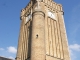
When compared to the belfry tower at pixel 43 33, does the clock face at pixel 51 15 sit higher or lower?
higher

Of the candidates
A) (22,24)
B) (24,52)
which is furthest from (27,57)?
(22,24)

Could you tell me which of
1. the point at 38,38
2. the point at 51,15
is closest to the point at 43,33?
the point at 38,38

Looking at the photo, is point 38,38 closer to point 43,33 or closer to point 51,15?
point 43,33

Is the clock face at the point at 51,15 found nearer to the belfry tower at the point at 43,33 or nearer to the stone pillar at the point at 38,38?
the belfry tower at the point at 43,33

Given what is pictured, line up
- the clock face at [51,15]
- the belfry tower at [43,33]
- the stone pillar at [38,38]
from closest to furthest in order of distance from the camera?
the stone pillar at [38,38]
the belfry tower at [43,33]
the clock face at [51,15]

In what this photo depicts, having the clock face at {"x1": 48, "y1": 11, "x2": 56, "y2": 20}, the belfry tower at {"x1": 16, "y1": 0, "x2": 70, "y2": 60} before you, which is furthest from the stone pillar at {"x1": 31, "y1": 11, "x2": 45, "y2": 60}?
the clock face at {"x1": 48, "y1": 11, "x2": 56, "y2": 20}

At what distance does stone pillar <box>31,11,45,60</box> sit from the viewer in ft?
56.4

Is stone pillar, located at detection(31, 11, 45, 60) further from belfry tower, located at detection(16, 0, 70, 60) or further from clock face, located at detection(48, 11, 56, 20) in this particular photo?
clock face, located at detection(48, 11, 56, 20)

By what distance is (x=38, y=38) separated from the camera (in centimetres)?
1831

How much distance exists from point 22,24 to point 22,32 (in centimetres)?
154

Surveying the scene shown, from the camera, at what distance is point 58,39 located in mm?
21719

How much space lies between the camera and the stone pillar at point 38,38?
17203mm

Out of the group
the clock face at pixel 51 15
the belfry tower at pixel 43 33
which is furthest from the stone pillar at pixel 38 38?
the clock face at pixel 51 15

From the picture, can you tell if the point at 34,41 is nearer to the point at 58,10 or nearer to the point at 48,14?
the point at 48,14
